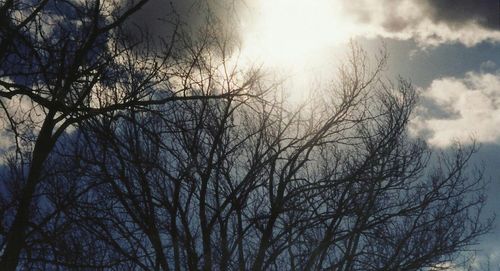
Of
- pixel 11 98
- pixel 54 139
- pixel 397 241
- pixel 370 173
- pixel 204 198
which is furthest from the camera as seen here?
pixel 397 241

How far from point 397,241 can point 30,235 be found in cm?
1017

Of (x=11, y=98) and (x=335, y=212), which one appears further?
(x=335, y=212)

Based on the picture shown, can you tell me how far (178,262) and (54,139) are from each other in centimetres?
642

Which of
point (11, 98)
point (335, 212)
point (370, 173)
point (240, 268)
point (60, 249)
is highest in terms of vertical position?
point (370, 173)

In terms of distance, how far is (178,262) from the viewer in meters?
12.2

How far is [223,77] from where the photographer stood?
439 inches

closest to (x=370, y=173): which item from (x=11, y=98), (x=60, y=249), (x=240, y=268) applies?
(x=240, y=268)

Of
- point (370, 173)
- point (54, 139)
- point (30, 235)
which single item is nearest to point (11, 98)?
point (54, 139)

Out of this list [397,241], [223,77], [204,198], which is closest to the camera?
[223,77]

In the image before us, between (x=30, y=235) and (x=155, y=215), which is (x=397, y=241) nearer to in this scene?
(x=155, y=215)

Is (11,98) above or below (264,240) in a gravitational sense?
below

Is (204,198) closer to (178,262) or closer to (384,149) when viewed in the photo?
(178,262)

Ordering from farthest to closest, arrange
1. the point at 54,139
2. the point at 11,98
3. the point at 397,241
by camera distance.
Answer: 1. the point at 397,241
2. the point at 54,139
3. the point at 11,98

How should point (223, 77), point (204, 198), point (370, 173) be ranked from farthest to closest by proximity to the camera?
point (370, 173) < point (204, 198) < point (223, 77)
